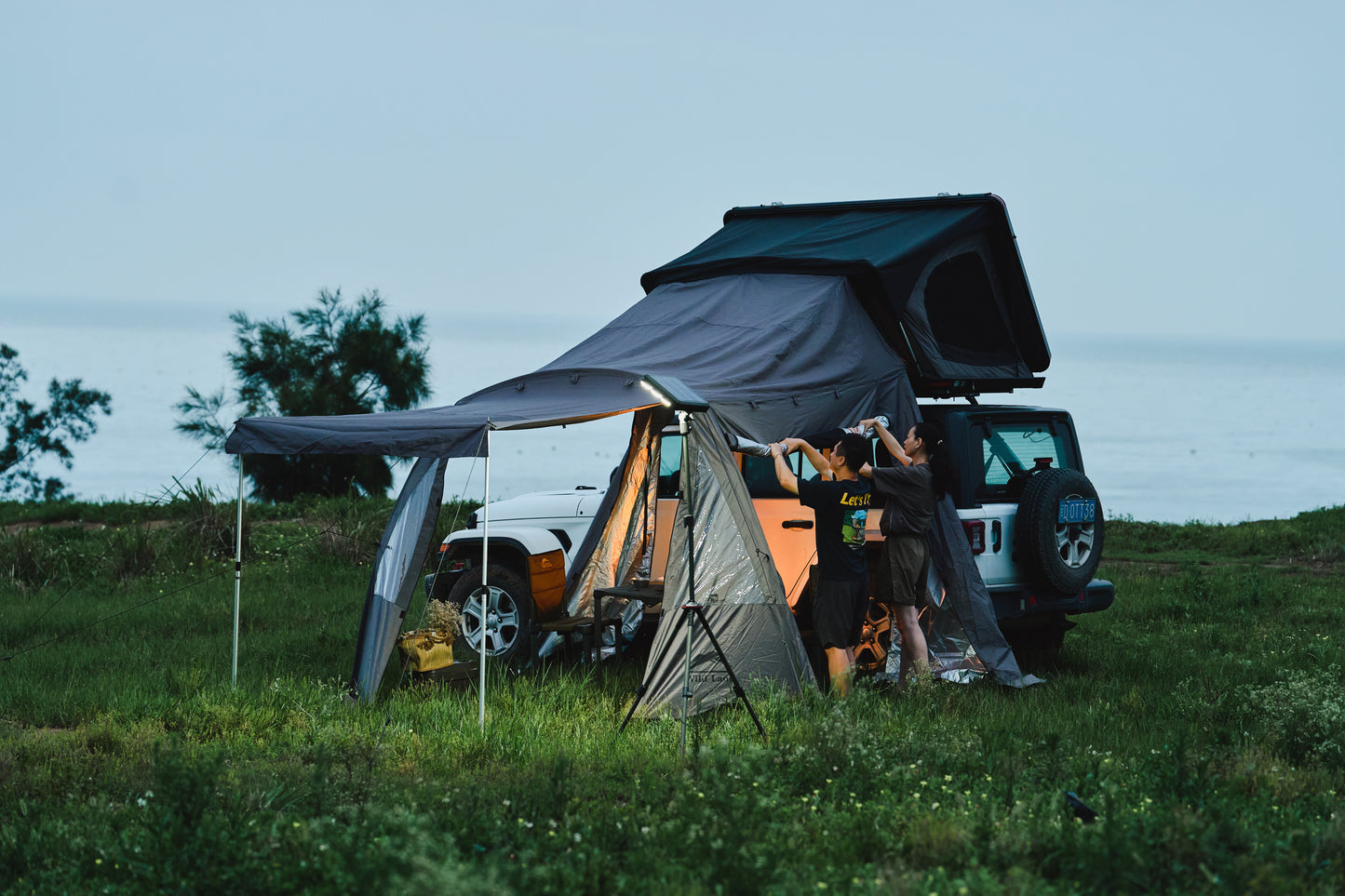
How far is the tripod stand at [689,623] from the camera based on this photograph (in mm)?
7109

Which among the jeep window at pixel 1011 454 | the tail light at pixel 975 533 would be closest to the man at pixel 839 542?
the tail light at pixel 975 533

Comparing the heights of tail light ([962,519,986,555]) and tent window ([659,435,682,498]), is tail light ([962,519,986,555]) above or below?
below

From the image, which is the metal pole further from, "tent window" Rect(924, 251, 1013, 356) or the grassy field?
"tent window" Rect(924, 251, 1013, 356)

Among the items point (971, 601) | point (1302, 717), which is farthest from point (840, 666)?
point (1302, 717)

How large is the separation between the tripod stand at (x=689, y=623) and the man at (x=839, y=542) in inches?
23.6

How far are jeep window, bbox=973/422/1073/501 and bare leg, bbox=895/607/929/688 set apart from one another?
0.97 m

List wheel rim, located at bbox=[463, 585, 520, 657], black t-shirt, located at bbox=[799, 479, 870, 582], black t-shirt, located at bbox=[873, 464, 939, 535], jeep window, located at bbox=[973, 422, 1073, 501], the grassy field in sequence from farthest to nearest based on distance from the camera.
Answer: wheel rim, located at bbox=[463, 585, 520, 657] → jeep window, located at bbox=[973, 422, 1073, 501] → black t-shirt, located at bbox=[873, 464, 939, 535] → black t-shirt, located at bbox=[799, 479, 870, 582] → the grassy field

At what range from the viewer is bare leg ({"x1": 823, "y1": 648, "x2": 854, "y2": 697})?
27.2 ft

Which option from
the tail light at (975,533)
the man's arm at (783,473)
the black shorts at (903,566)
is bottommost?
the black shorts at (903,566)

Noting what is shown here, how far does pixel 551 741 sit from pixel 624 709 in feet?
3.39

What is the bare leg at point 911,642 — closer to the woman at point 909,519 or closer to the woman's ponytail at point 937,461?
the woman at point 909,519

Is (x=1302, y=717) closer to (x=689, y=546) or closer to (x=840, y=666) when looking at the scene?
(x=840, y=666)

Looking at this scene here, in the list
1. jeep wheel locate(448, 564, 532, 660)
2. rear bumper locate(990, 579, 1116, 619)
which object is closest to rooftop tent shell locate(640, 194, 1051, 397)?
rear bumper locate(990, 579, 1116, 619)

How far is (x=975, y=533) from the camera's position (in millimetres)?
8898
